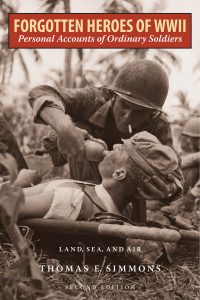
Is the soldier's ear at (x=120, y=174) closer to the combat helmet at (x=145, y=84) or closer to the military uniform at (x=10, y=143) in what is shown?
the combat helmet at (x=145, y=84)

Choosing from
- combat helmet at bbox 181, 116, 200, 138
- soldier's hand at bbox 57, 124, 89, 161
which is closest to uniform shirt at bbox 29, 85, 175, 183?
soldier's hand at bbox 57, 124, 89, 161

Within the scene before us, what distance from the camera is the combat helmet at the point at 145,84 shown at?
415 cm

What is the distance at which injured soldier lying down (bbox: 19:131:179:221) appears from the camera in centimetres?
336

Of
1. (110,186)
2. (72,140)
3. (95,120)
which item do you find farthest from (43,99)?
(110,186)

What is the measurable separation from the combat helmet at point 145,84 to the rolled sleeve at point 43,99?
0.47m

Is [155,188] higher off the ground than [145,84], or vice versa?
[145,84]

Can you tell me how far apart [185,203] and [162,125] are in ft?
9.00

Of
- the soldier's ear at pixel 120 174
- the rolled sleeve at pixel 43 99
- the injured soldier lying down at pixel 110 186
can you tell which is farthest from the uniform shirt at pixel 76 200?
the rolled sleeve at pixel 43 99

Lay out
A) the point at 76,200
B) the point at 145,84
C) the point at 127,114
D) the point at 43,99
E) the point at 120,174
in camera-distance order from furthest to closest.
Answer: the point at 127,114, the point at 145,84, the point at 43,99, the point at 120,174, the point at 76,200

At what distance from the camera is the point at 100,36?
4.27 metres

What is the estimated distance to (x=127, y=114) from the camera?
426 cm

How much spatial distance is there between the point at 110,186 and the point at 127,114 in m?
0.84

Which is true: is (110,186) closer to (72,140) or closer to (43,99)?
(72,140)

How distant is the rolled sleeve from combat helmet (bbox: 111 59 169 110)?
47cm
